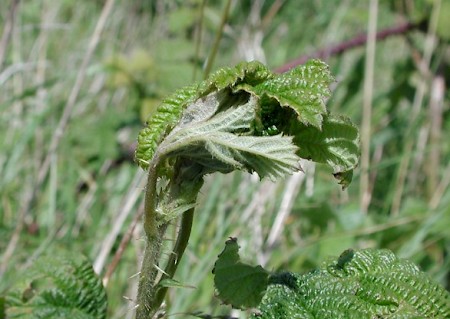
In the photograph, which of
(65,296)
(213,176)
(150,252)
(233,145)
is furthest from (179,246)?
(213,176)

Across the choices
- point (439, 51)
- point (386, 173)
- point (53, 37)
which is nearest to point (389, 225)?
point (386, 173)

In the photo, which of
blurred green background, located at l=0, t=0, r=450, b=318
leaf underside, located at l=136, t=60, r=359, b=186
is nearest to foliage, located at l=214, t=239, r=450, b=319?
leaf underside, located at l=136, t=60, r=359, b=186

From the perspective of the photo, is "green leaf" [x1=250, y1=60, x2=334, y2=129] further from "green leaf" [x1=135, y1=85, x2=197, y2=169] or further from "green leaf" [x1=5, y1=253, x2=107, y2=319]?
"green leaf" [x1=5, y1=253, x2=107, y2=319]

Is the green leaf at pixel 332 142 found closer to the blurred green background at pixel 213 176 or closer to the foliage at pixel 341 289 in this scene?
the foliage at pixel 341 289

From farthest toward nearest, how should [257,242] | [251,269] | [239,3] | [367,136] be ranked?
[239,3]
[367,136]
[257,242]
[251,269]

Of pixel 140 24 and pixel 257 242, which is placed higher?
pixel 140 24

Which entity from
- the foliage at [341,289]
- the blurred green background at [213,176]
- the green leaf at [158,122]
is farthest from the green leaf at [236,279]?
the blurred green background at [213,176]

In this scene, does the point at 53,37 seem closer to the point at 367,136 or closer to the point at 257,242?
the point at 367,136

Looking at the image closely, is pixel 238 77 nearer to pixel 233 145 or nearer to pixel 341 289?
pixel 233 145
